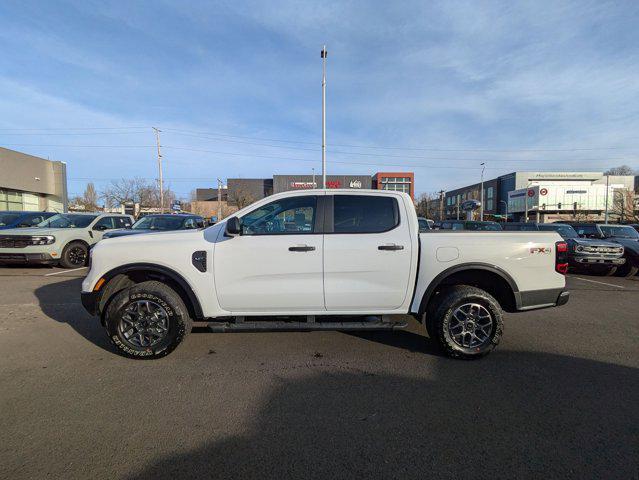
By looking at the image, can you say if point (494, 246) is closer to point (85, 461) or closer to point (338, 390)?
point (338, 390)

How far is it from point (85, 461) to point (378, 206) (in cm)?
357

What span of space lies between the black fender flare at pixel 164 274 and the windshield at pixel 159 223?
7.24m

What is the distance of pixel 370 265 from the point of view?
162 inches

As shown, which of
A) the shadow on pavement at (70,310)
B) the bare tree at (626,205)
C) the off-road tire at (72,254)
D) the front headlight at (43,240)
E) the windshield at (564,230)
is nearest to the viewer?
the shadow on pavement at (70,310)

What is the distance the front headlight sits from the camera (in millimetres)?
10039

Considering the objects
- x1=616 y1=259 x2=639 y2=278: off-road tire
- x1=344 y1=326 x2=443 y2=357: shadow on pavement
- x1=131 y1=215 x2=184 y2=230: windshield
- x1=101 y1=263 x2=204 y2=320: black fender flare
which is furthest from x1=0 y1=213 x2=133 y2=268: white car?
x1=616 y1=259 x2=639 y2=278: off-road tire

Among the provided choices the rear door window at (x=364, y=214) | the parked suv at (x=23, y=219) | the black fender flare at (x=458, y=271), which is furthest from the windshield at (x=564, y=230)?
the parked suv at (x=23, y=219)

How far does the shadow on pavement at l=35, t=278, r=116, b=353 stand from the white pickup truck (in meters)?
0.92

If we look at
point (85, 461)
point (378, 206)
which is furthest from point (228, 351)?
point (378, 206)

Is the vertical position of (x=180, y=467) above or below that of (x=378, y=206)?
below

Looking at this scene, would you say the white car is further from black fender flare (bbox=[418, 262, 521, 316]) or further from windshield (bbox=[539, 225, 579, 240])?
windshield (bbox=[539, 225, 579, 240])

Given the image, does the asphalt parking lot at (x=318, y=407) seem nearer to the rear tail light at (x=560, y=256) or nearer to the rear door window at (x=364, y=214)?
the rear tail light at (x=560, y=256)

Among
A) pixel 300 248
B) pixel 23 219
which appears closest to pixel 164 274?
pixel 300 248

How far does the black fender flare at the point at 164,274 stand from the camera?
4.06 m
